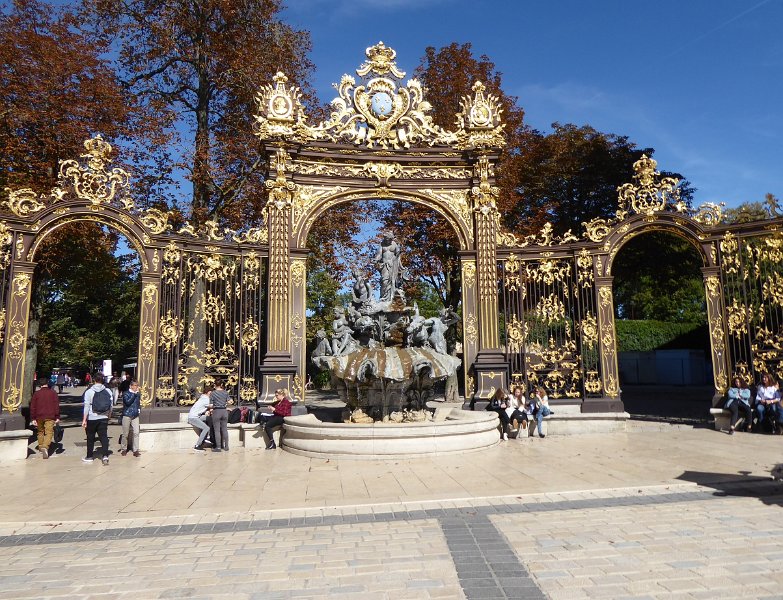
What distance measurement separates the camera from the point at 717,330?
1129 centimetres

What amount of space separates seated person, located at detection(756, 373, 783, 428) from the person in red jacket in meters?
13.2


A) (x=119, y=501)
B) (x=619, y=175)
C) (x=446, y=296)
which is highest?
(x=619, y=175)

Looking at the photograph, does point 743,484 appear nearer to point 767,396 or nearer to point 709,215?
point 767,396

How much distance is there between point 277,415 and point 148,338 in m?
2.99

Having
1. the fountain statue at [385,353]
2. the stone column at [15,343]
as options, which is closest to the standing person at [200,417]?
the fountain statue at [385,353]

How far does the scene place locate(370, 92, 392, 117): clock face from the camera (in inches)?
497

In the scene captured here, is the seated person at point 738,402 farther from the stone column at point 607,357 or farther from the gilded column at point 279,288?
the gilded column at point 279,288

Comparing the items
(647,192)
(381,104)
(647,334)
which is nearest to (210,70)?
(381,104)

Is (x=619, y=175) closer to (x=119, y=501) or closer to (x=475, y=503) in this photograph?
(x=475, y=503)

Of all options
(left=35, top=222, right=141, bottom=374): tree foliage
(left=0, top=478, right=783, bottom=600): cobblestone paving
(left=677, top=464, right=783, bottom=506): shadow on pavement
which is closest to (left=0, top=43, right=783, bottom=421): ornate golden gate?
(left=35, top=222, right=141, bottom=374): tree foliage

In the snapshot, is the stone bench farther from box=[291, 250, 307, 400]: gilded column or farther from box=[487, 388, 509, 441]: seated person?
box=[291, 250, 307, 400]: gilded column

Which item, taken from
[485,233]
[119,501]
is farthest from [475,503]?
[485,233]

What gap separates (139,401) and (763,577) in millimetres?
9558

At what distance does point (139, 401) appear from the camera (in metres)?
9.91
